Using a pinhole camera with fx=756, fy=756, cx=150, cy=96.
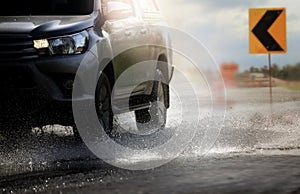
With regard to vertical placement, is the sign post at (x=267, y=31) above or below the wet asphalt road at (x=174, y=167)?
below

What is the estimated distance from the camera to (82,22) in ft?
24.1

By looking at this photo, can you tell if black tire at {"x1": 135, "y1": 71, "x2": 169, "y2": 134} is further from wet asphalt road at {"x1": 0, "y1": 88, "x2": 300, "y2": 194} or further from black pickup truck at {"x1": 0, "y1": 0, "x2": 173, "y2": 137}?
black pickup truck at {"x1": 0, "y1": 0, "x2": 173, "y2": 137}

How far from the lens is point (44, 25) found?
7176mm

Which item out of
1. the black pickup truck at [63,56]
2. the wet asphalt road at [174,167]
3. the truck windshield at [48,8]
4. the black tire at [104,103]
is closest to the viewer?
the wet asphalt road at [174,167]

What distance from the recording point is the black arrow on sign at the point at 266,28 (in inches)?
581

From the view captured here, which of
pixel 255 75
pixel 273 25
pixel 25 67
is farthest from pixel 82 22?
pixel 255 75

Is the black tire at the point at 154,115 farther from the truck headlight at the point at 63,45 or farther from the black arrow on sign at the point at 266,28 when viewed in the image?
the black arrow on sign at the point at 266,28

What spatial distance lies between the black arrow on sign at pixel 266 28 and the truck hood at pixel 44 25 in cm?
777

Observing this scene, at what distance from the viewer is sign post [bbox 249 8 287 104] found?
48.3ft

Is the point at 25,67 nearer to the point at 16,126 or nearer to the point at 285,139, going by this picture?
the point at 16,126

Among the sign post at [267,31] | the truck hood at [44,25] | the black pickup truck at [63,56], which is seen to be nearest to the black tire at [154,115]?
the black pickup truck at [63,56]

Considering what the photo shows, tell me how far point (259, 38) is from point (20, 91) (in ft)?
28.9

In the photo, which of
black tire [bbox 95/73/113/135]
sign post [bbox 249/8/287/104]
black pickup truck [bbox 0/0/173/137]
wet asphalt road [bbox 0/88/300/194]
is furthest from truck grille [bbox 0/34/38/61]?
sign post [bbox 249/8/287/104]

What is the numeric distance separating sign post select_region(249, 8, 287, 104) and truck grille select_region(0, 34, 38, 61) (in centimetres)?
831
